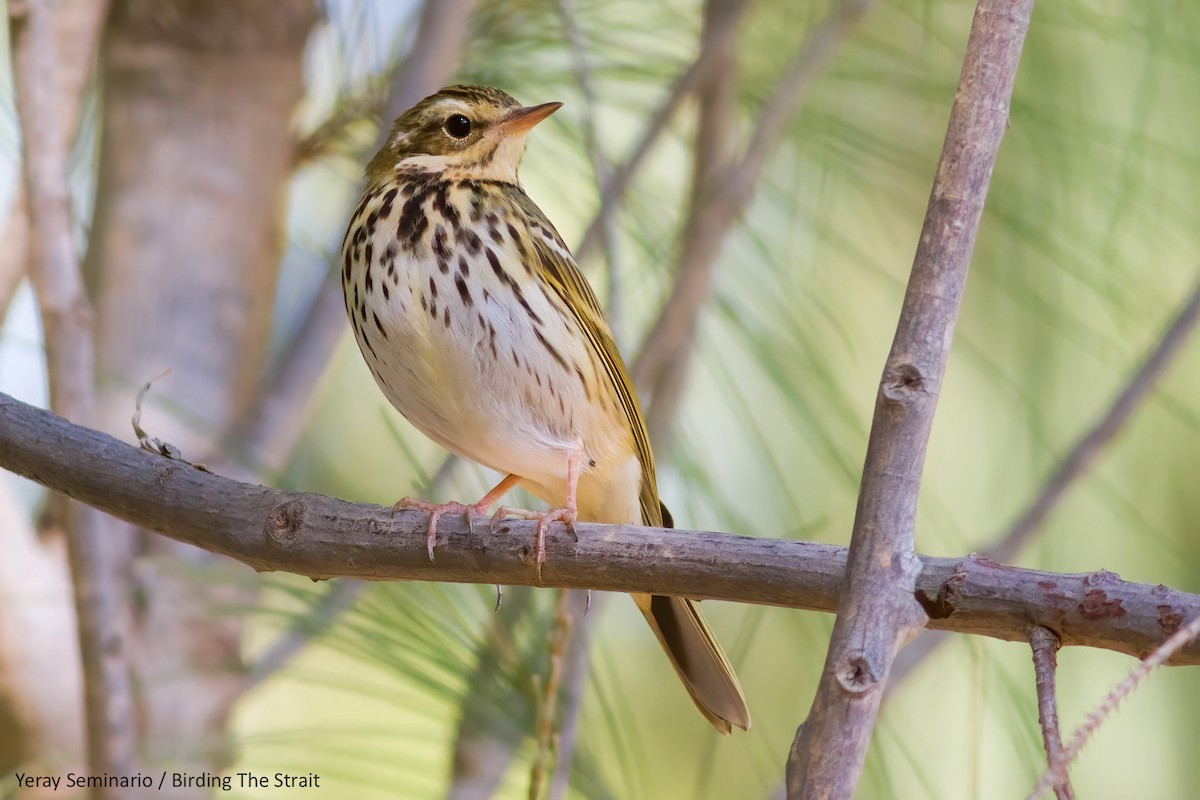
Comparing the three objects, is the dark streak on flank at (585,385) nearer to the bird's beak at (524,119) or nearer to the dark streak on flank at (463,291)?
the dark streak on flank at (463,291)

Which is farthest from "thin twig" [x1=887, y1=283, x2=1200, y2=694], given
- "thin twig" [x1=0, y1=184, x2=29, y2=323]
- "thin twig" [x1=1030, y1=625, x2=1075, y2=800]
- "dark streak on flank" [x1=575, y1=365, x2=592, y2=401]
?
"thin twig" [x1=0, y1=184, x2=29, y2=323]

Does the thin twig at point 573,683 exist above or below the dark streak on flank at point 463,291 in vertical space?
below

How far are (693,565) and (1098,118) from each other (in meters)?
1.83

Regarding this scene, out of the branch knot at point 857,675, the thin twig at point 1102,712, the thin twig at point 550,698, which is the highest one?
the thin twig at point 550,698

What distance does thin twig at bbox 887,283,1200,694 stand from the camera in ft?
6.63

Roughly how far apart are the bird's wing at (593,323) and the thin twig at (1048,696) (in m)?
1.19

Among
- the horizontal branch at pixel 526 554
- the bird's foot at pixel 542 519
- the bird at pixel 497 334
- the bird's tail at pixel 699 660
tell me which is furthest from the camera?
the bird at pixel 497 334

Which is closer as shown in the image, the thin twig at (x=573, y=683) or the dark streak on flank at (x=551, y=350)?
the thin twig at (x=573, y=683)

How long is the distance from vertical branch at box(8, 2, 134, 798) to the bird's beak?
780 millimetres

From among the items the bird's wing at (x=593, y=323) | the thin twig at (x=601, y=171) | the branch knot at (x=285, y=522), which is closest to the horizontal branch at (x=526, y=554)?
the branch knot at (x=285, y=522)

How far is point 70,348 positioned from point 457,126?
0.81 m

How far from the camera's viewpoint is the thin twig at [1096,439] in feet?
6.63

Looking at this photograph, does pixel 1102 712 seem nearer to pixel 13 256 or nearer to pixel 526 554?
pixel 526 554

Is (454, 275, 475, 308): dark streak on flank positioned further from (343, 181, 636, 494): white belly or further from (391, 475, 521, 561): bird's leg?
(391, 475, 521, 561): bird's leg
